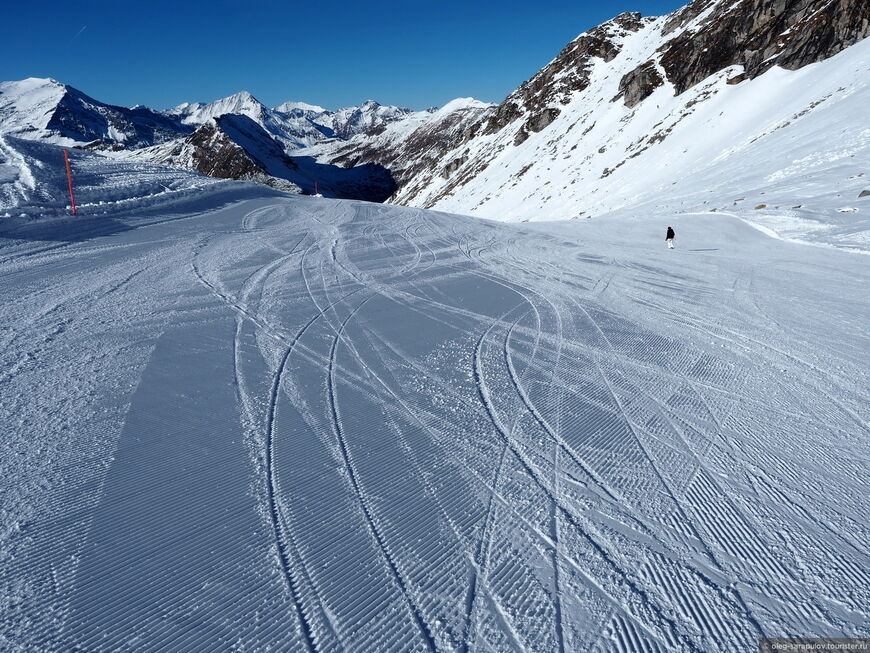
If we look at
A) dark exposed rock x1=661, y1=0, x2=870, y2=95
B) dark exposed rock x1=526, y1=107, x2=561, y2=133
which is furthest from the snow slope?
dark exposed rock x1=661, y1=0, x2=870, y2=95

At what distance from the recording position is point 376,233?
18.5 meters

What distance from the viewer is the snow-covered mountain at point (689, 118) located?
2975 cm

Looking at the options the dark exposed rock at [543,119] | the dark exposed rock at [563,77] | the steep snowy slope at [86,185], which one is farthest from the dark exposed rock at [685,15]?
the steep snowy slope at [86,185]

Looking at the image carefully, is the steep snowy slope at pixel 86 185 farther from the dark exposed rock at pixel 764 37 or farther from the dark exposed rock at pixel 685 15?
the dark exposed rock at pixel 685 15

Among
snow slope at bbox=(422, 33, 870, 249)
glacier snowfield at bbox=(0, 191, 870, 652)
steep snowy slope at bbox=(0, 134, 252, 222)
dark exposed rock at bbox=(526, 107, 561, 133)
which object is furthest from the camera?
dark exposed rock at bbox=(526, 107, 561, 133)

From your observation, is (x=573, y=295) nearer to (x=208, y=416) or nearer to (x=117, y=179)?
(x=208, y=416)

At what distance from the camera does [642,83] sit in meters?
67.9

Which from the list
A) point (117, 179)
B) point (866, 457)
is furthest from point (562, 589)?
point (117, 179)
